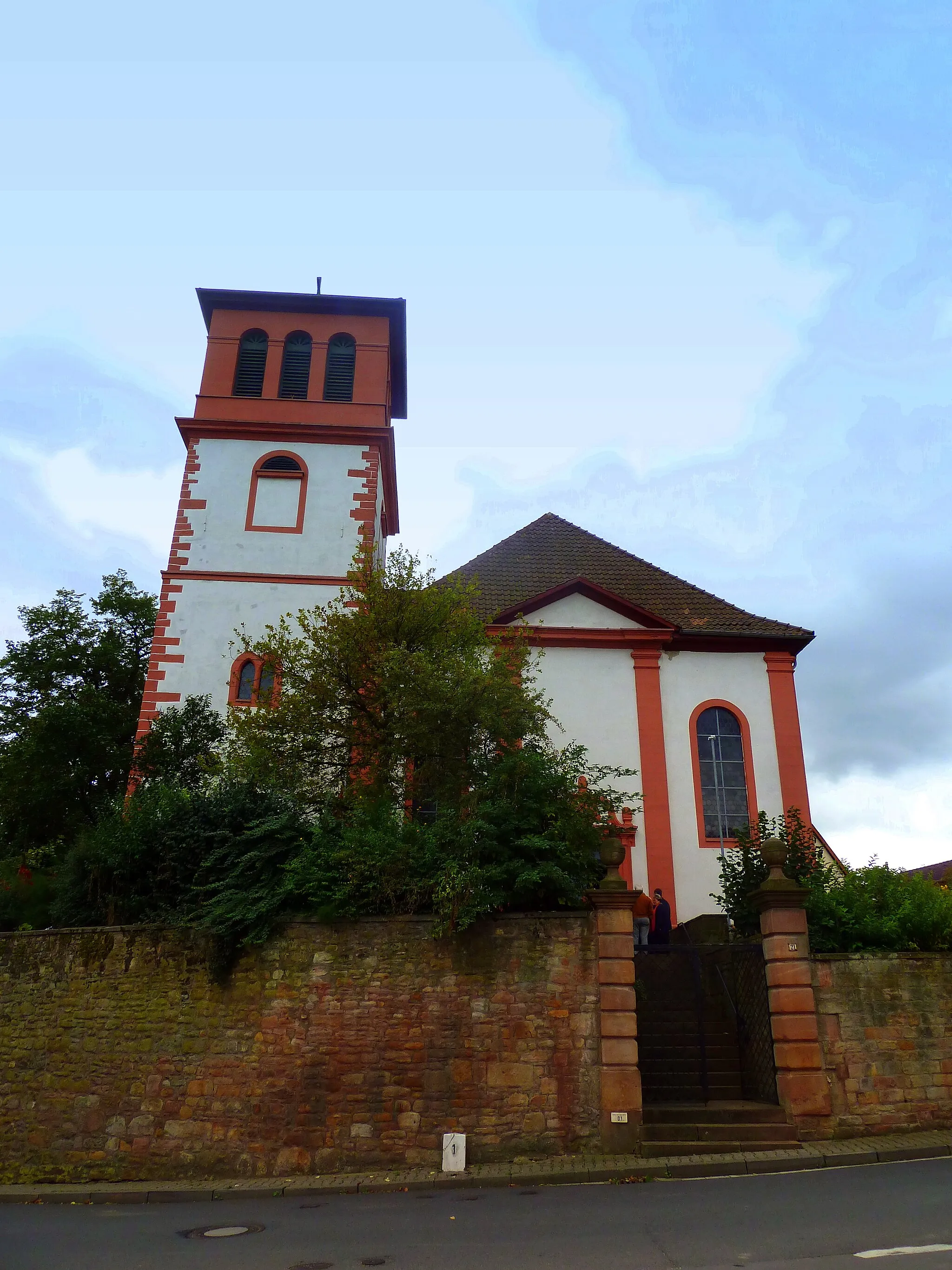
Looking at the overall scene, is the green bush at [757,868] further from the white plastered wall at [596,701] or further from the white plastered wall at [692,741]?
the white plastered wall at [596,701]

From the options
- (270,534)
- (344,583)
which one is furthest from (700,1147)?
(270,534)

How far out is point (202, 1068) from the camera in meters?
11.2

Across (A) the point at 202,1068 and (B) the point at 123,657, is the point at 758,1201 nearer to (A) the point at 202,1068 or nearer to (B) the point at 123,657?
(A) the point at 202,1068

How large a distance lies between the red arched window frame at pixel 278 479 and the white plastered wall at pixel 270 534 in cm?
7

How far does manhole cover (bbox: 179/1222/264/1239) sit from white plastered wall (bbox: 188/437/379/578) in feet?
41.0

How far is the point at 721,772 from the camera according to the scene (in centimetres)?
1903

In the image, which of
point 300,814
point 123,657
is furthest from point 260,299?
point 300,814

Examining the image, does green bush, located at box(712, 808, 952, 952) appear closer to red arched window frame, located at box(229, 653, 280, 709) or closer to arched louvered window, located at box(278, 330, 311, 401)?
red arched window frame, located at box(229, 653, 280, 709)

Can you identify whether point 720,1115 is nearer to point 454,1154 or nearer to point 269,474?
point 454,1154

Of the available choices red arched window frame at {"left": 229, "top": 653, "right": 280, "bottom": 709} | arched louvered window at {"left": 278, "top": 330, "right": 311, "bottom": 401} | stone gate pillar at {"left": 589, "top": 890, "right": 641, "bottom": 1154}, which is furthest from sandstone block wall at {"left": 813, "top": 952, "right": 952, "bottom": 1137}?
arched louvered window at {"left": 278, "top": 330, "right": 311, "bottom": 401}

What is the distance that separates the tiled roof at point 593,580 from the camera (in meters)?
20.3

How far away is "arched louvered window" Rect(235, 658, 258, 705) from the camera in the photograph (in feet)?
59.7

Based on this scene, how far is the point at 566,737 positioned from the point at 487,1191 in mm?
10156

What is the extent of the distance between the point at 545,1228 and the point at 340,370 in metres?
18.0
